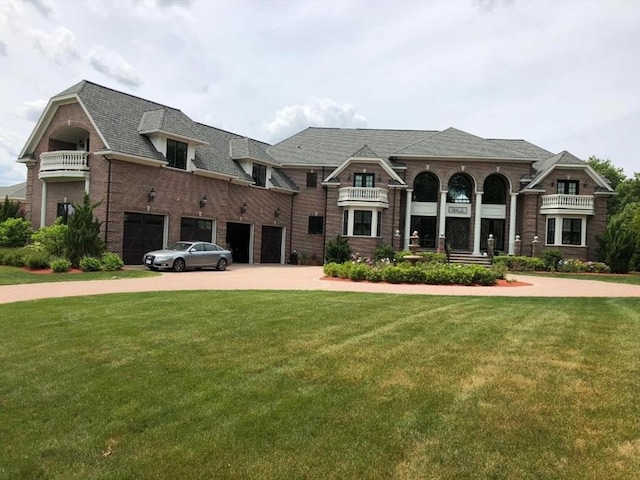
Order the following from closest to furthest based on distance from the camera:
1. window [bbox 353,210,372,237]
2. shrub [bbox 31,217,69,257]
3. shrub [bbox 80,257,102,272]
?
shrub [bbox 80,257,102,272]
shrub [bbox 31,217,69,257]
window [bbox 353,210,372,237]

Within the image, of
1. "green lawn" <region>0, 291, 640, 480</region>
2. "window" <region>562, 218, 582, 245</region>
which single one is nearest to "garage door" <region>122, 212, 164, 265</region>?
"green lawn" <region>0, 291, 640, 480</region>

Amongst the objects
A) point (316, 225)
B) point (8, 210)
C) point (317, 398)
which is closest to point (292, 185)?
point (316, 225)

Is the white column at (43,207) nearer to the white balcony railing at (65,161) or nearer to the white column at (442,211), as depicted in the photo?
the white balcony railing at (65,161)

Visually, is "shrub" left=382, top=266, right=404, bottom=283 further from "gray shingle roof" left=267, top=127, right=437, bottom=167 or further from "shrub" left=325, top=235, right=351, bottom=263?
"gray shingle roof" left=267, top=127, right=437, bottom=167

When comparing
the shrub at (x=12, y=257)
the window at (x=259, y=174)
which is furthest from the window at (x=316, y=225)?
the shrub at (x=12, y=257)

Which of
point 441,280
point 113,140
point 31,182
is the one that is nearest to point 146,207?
point 113,140

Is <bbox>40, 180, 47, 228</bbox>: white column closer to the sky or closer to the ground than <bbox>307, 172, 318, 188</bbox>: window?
closer to the ground

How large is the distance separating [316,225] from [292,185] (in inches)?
130

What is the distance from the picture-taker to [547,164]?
106 ft

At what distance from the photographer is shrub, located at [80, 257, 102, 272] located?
19172 millimetres

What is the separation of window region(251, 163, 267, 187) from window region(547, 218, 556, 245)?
1871cm

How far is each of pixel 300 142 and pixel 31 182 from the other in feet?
60.1

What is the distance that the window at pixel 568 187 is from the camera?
101 feet

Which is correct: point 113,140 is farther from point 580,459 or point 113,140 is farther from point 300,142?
point 580,459
